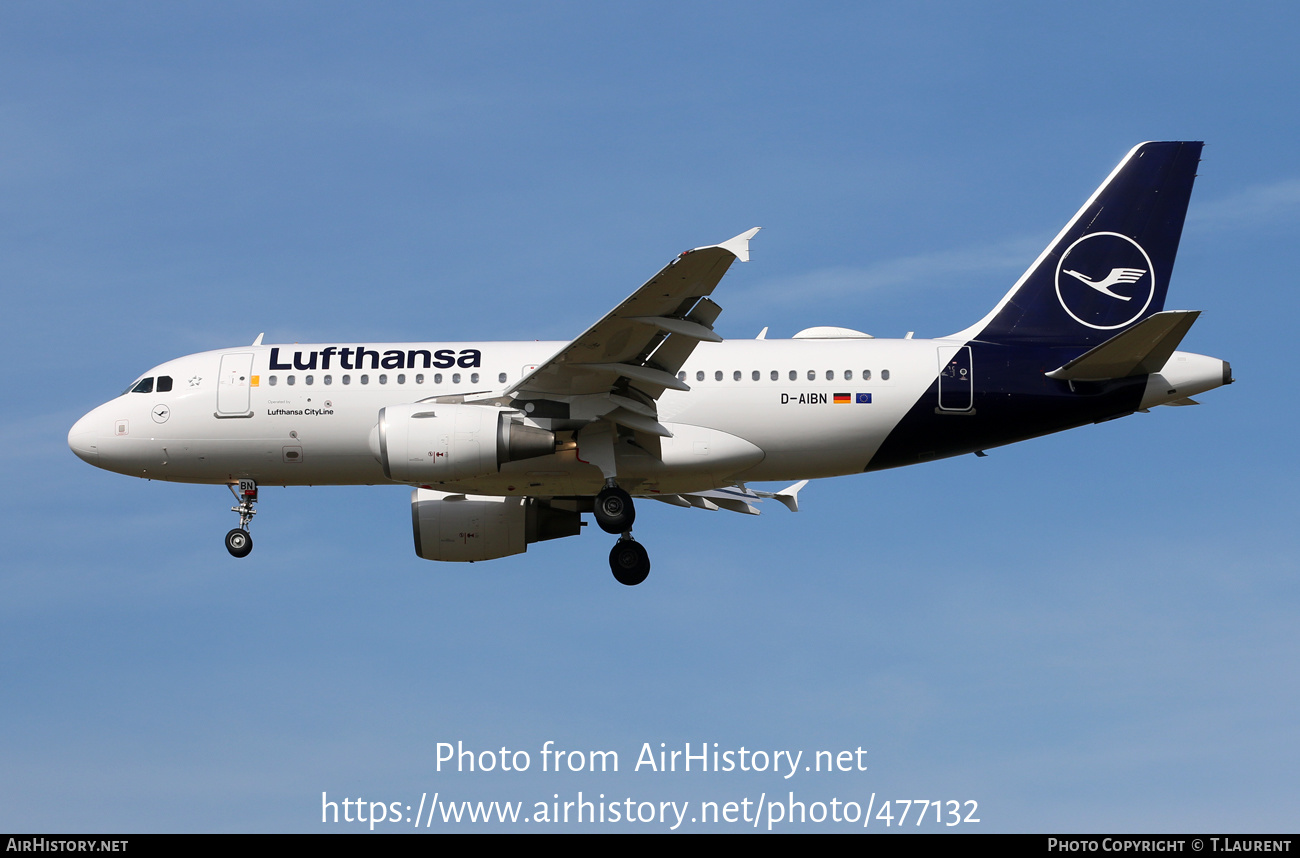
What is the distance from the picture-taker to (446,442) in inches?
1010

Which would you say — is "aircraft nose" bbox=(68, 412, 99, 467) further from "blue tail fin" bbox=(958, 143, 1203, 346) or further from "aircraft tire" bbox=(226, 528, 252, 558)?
"blue tail fin" bbox=(958, 143, 1203, 346)

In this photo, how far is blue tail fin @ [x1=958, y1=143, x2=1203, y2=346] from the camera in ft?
94.4

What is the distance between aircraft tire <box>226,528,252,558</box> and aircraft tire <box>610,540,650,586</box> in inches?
289

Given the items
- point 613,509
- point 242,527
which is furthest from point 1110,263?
point 242,527

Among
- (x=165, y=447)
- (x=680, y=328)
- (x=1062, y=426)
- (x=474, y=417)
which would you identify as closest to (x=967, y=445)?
(x=1062, y=426)

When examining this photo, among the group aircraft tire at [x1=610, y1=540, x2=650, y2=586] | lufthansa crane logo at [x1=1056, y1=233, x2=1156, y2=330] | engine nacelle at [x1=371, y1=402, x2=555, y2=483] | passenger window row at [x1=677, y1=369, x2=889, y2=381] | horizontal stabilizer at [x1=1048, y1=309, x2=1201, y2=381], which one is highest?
lufthansa crane logo at [x1=1056, y1=233, x2=1156, y2=330]

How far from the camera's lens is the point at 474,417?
25891 millimetres

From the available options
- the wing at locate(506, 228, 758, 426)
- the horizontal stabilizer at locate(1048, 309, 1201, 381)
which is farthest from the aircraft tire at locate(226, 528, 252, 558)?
the horizontal stabilizer at locate(1048, 309, 1201, 381)

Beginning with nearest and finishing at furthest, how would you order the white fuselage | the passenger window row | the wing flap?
1. the wing flap
2. the white fuselage
3. the passenger window row

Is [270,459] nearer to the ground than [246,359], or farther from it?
nearer to the ground

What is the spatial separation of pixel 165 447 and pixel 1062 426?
17381mm

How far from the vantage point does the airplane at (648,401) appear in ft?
85.5

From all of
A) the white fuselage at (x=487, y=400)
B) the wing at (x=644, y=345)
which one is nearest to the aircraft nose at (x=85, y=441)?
the white fuselage at (x=487, y=400)
